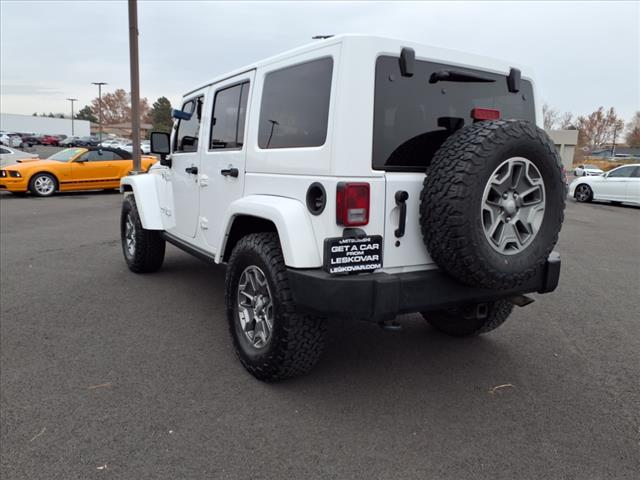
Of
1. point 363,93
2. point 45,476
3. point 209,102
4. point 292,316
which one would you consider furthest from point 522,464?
point 209,102

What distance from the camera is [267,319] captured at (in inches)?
124

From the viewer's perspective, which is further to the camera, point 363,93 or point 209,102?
point 209,102

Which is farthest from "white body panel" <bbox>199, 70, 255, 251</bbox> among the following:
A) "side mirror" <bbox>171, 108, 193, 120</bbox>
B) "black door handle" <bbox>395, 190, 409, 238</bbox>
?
"black door handle" <bbox>395, 190, 409, 238</bbox>

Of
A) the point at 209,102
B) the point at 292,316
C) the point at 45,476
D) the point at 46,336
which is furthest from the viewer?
the point at 209,102

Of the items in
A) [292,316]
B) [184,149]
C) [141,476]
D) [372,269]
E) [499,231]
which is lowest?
[141,476]

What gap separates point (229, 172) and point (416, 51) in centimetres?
157

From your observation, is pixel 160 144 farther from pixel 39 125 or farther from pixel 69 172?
pixel 39 125

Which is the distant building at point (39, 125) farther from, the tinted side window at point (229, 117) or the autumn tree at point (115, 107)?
the tinted side window at point (229, 117)

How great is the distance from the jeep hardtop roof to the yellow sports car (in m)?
12.1

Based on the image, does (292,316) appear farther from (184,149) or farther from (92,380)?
(184,149)

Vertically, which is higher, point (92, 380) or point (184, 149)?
point (184, 149)

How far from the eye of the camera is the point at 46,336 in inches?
154

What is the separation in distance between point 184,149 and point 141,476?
3.13 m

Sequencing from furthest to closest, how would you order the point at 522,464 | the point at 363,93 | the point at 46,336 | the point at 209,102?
the point at 209,102
the point at 46,336
the point at 363,93
the point at 522,464
